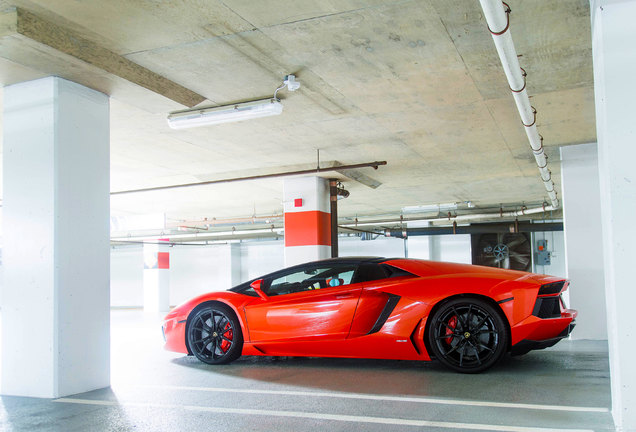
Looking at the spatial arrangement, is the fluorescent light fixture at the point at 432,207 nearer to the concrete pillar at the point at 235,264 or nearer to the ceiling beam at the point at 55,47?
the concrete pillar at the point at 235,264

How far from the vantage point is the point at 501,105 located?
6.70 metres

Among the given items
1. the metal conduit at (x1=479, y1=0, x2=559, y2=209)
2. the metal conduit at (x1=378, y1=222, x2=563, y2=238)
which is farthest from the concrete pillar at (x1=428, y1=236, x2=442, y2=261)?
the metal conduit at (x1=479, y1=0, x2=559, y2=209)

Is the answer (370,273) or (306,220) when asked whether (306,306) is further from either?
(306,220)

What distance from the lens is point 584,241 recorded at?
26.0 ft

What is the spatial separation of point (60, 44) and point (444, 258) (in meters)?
19.4

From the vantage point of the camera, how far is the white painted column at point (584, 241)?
7.63 m

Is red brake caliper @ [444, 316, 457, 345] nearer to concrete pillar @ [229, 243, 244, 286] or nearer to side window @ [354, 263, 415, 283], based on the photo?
side window @ [354, 263, 415, 283]

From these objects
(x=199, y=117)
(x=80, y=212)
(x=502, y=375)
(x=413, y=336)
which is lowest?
(x=502, y=375)

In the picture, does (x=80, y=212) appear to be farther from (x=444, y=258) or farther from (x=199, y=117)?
(x=444, y=258)

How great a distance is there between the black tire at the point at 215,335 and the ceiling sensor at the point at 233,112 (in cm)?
206

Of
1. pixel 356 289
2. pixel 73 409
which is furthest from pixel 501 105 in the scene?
pixel 73 409

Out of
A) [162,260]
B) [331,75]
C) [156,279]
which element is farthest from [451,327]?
[162,260]

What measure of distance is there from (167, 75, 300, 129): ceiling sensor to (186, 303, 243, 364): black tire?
2057 mm

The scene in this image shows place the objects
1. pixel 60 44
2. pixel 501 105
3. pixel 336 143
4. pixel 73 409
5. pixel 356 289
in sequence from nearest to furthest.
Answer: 1. pixel 73 409
2. pixel 60 44
3. pixel 356 289
4. pixel 501 105
5. pixel 336 143
